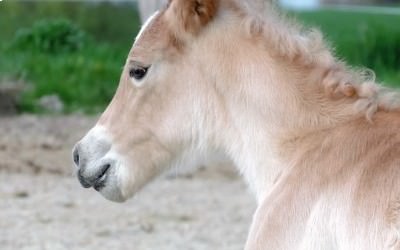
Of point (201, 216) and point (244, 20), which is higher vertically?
point (244, 20)

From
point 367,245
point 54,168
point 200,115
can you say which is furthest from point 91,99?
point 367,245

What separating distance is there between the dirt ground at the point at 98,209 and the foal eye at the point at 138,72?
199 centimetres

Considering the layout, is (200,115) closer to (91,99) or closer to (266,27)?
(266,27)

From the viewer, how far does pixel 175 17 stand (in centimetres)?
434

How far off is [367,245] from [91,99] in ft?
32.2

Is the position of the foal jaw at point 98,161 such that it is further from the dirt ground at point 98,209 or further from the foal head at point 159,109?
the dirt ground at point 98,209

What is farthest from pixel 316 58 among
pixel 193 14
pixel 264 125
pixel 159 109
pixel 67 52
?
pixel 67 52

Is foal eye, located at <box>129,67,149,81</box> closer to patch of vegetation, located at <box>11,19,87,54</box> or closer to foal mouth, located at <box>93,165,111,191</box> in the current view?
foal mouth, located at <box>93,165,111,191</box>

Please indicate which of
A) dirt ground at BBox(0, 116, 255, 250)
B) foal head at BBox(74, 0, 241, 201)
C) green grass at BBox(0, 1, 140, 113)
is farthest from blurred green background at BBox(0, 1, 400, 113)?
foal head at BBox(74, 0, 241, 201)

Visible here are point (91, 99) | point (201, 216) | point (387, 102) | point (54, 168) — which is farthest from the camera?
point (91, 99)

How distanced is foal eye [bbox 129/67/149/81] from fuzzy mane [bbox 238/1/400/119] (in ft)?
1.49

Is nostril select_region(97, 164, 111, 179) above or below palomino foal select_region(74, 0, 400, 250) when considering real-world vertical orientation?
below

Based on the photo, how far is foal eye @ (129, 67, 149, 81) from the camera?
14.5 feet

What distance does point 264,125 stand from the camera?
426 centimetres
